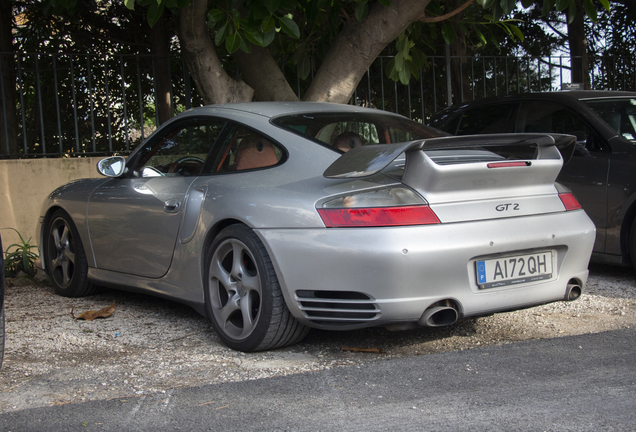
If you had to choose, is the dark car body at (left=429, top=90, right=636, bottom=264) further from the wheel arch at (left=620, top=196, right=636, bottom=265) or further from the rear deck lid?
the rear deck lid

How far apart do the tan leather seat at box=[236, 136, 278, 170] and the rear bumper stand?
→ 49 cm

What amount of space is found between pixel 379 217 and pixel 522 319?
1.53m

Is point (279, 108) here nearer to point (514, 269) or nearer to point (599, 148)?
point (514, 269)

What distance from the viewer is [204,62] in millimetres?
5977

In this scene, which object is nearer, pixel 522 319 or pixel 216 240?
pixel 216 240

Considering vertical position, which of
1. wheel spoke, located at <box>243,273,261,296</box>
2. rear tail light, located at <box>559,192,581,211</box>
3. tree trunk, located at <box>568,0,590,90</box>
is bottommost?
wheel spoke, located at <box>243,273,261,296</box>

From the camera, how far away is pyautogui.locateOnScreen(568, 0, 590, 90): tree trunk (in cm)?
1030

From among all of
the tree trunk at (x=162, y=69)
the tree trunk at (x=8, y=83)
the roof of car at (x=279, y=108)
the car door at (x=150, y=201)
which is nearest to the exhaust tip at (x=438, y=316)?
the roof of car at (x=279, y=108)

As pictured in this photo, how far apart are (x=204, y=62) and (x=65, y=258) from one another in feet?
6.93

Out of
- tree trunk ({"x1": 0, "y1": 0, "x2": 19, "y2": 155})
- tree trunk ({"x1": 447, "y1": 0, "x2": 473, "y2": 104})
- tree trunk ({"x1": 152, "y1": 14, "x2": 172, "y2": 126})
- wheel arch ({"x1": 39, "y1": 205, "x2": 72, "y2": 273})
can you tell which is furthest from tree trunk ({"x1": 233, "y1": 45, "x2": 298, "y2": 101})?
tree trunk ({"x1": 447, "y1": 0, "x2": 473, "y2": 104})

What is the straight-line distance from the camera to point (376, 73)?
9797mm

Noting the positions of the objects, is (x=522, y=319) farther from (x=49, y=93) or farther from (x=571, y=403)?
(x=49, y=93)

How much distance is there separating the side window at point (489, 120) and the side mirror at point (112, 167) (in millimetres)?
3130

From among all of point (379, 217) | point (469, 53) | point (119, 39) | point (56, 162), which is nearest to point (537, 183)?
point (379, 217)
